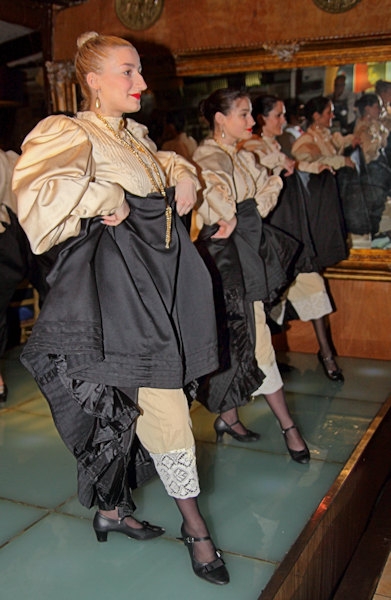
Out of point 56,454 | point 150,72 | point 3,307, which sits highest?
point 150,72

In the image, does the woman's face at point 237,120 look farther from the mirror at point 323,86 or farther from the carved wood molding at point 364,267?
the carved wood molding at point 364,267

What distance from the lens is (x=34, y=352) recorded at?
200 centimetres

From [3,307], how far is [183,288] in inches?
72.1

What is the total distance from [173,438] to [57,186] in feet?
2.65

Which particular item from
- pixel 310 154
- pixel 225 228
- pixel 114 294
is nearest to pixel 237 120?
pixel 225 228

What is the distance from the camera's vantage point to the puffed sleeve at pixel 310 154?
424 centimetres

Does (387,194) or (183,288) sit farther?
(387,194)

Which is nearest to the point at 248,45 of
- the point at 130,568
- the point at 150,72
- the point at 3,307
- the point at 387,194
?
the point at 150,72

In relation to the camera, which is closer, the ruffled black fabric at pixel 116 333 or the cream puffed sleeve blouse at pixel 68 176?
the cream puffed sleeve blouse at pixel 68 176

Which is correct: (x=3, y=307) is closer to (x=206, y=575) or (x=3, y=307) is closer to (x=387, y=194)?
(x=206, y=575)

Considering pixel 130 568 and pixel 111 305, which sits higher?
pixel 111 305

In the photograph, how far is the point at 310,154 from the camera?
4250 millimetres

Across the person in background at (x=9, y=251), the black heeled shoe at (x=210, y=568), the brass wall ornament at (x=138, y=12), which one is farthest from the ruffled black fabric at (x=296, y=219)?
the black heeled shoe at (x=210, y=568)

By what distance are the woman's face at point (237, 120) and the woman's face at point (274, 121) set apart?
2.72ft
